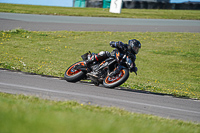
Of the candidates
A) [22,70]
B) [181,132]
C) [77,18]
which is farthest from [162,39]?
[181,132]

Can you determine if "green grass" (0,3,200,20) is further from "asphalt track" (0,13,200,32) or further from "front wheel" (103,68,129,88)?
"front wheel" (103,68,129,88)

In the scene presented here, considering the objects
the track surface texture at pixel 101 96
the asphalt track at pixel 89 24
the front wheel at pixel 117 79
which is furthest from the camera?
the asphalt track at pixel 89 24

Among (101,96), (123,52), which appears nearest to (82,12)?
(123,52)

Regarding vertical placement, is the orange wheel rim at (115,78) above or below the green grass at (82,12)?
below

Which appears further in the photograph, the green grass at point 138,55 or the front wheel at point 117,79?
the green grass at point 138,55

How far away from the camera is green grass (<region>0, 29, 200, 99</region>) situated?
1226cm

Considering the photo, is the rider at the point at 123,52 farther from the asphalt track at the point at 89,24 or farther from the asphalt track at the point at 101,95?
the asphalt track at the point at 89,24

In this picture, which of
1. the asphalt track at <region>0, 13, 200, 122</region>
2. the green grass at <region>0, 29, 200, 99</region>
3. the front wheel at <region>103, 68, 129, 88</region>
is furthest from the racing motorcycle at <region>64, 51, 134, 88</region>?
the green grass at <region>0, 29, 200, 99</region>

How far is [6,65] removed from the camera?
11.9 meters

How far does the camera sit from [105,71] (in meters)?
9.02

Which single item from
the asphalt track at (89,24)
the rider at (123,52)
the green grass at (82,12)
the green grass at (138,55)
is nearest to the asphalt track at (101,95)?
the rider at (123,52)

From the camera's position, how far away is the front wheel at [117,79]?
8391 millimetres

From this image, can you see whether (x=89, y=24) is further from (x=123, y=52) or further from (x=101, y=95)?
(x=101, y=95)

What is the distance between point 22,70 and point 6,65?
35.2 inches
